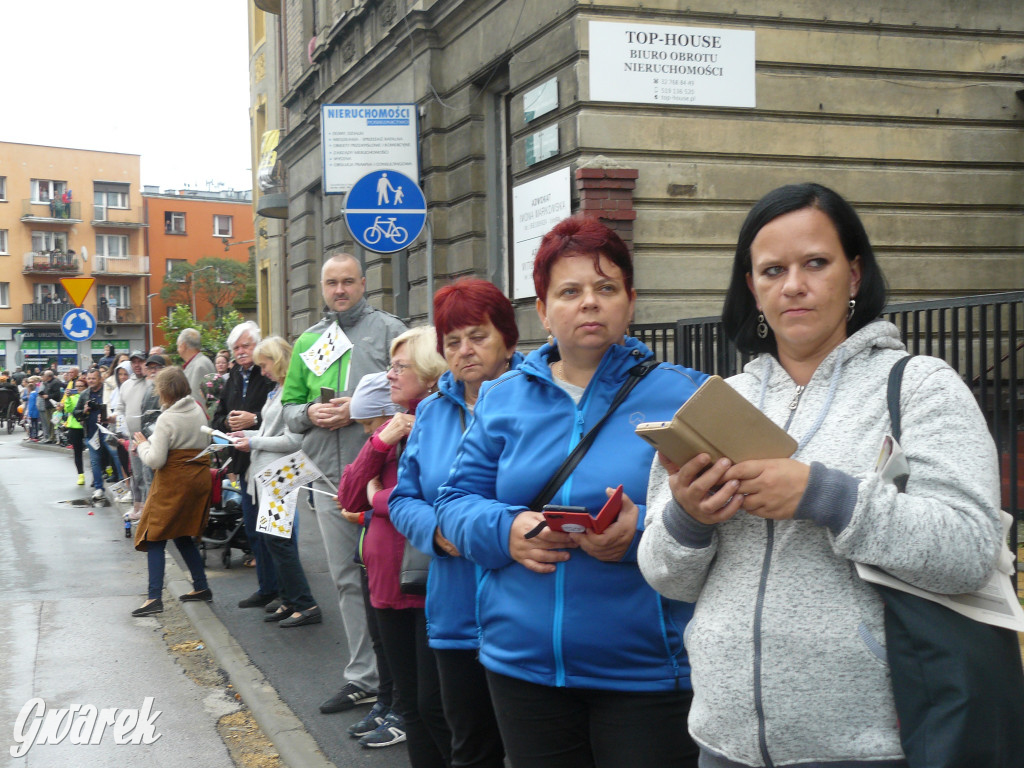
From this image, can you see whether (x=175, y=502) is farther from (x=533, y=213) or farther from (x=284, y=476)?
(x=533, y=213)

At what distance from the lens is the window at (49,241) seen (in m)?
69.6

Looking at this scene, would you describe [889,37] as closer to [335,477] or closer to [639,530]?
[335,477]

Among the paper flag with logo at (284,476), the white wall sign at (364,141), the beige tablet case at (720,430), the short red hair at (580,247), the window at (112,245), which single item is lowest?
the paper flag with logo at (284,476)

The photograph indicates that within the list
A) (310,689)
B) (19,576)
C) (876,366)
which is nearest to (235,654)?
(310,689)

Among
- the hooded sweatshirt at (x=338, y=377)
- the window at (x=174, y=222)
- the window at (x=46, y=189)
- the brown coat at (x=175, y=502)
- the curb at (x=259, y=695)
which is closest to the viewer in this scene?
the curb at (x=259, y=695)

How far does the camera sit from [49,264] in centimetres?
6850

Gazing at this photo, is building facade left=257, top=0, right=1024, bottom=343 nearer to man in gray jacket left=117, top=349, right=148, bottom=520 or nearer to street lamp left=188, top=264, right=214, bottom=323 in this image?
man in gray jacket left=117, top=349, right=148, bottom=520

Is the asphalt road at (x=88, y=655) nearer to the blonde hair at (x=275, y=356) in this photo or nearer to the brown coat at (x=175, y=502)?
the brown coat at (x=175, y=502)

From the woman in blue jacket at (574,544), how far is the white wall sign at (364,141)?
9.42m

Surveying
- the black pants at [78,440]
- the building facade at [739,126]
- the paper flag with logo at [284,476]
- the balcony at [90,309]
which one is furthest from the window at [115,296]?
the paper flag with logo at [284,476]

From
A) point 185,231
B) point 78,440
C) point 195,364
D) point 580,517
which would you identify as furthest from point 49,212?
point 580,517

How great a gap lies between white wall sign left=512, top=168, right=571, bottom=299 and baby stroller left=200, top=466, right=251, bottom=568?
3.72 meters

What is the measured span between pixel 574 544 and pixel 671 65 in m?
9.07

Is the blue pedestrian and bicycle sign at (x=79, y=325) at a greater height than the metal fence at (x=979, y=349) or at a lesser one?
greater
